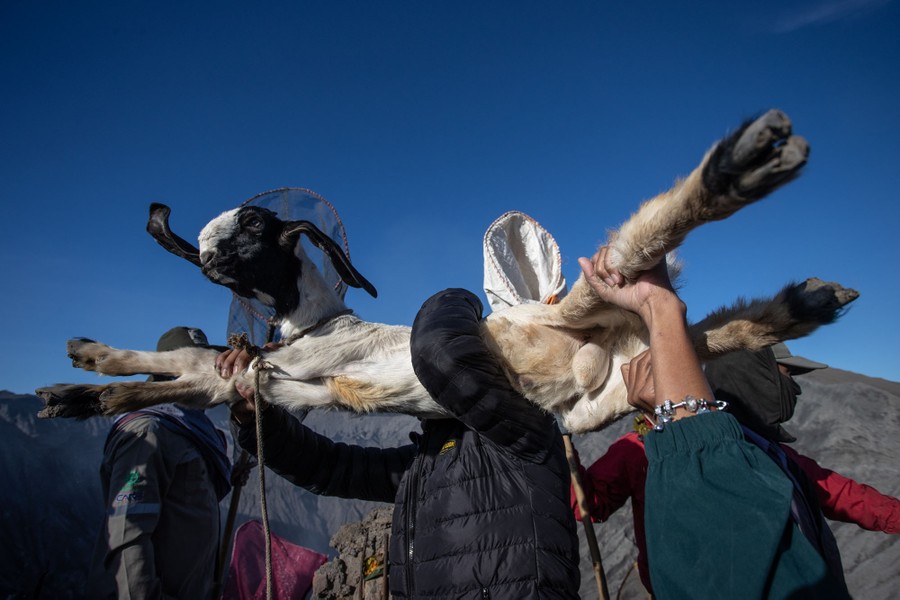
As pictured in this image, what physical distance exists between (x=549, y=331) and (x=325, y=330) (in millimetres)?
1355

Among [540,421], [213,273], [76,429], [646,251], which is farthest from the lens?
[76,429]

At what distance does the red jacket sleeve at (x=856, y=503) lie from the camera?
2.98 meters

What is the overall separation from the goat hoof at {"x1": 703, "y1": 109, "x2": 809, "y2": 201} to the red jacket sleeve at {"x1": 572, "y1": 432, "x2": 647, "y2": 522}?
2540 millimetres

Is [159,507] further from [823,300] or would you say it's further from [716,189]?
[823,300]

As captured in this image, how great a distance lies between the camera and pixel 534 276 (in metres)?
2.95

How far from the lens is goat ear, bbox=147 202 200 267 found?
2.86m

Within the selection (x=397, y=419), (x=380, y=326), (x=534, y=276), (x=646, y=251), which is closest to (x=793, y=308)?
(x=646, y=251)

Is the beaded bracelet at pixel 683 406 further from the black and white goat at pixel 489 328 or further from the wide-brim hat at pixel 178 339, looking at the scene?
the wide-brim hat at pixel 178 339

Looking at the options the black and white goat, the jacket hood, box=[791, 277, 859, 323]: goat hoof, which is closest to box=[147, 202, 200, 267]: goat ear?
the black and white goat

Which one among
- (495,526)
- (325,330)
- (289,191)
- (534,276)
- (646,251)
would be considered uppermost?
(289,191)

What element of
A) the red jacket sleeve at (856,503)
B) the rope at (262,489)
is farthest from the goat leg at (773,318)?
the rope at (262,489)

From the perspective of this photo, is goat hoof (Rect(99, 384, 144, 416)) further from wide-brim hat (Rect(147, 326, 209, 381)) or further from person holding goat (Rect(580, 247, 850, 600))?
person holding goat (Rect(580, 247, 850, 600))

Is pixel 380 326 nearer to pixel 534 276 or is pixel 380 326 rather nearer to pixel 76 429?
pixel 534 276

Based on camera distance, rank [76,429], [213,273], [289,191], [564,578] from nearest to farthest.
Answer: [564,578] → [213,273] → [289,191] → [76,429]
